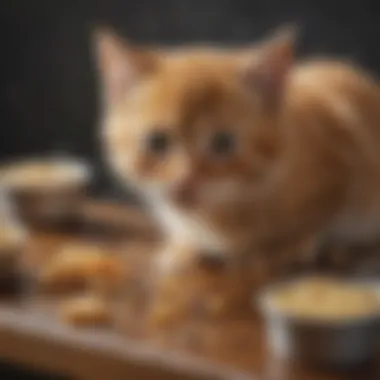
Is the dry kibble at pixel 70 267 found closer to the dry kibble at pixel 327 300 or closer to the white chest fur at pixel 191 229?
the white chest fur at pixel 191 229

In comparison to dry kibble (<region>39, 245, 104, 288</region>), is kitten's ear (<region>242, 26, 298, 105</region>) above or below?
above

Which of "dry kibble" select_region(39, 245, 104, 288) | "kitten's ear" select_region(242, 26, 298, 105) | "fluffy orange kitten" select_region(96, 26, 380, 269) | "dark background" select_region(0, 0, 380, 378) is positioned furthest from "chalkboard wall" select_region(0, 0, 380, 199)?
"dry kibble" select_region(39, 245, 104, 288)

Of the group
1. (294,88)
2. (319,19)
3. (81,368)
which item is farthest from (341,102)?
(81,368)

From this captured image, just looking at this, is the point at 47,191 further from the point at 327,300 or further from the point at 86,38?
the point at 327,300

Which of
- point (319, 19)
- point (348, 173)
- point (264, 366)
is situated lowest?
point (264, 366)

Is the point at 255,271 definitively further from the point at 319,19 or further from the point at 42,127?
the point at 42,127

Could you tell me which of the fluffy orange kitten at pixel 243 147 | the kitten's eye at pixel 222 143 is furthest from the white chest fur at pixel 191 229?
the kitten's eye at pixel 222 143

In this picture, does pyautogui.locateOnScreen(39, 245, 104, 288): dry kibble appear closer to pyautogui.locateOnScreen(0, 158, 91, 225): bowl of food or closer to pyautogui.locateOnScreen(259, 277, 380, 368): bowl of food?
pyautogui.locateOnScreen(0, 158, 91, 225): bowl of food
